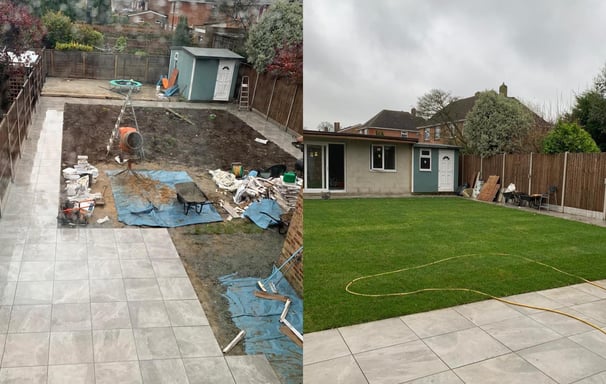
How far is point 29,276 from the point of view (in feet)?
3.22

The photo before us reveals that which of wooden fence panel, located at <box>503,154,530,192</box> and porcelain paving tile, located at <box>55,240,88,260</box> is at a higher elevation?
wooden fence panel, located at <box>503,154,530,192</box>

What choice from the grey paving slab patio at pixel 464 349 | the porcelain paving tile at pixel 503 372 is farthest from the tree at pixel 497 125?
the porcelain paving tile at pixel 503 372

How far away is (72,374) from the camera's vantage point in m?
0.96

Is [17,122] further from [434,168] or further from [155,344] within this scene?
[434,168]

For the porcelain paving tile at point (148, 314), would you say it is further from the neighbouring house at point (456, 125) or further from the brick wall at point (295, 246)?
the neighbouring house at point (456, 125)

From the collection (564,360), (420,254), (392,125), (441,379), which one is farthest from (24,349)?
(392,125)

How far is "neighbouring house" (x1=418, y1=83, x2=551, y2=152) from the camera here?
8.41m

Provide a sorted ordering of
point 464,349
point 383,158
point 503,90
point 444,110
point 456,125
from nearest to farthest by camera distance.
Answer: point 464,349 < point 383,158 < point 503,90 < point 444,110 < point 456,125

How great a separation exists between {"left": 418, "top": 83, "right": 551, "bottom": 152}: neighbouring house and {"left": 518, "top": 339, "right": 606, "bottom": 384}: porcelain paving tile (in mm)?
6511

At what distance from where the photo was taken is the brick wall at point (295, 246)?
1.28m

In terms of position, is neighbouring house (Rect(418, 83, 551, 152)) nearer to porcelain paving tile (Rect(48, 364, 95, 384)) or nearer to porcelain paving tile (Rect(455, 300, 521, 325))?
porcelain paving tile (Rect(455, 300, 521, 325))

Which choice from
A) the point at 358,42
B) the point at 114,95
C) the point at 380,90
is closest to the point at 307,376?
the point at 114,95

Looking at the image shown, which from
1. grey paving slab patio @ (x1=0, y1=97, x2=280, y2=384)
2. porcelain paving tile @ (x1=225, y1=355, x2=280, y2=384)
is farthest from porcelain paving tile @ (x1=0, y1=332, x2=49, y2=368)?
porcelain paving tile @ (x1=225, y1=355, x2=280, y2=384)

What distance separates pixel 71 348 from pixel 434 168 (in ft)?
17.9
